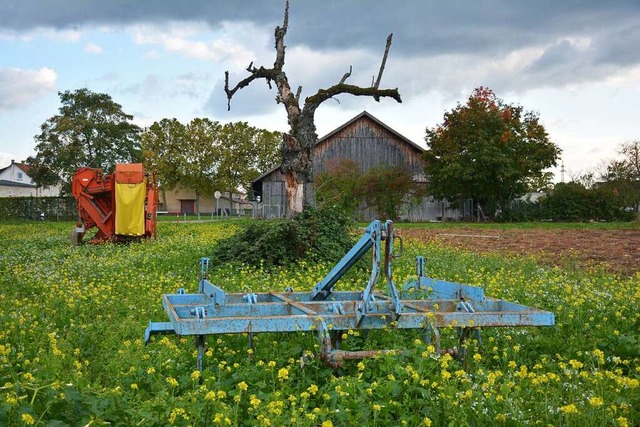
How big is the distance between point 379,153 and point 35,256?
3252 cm

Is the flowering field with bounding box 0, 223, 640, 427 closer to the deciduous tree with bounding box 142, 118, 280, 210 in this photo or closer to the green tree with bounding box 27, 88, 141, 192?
the green tree with bounding box 27, 88, 141, 192

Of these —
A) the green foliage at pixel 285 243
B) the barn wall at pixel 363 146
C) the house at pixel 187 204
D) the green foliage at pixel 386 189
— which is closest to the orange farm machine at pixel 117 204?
the green foliage at pixel 285 243

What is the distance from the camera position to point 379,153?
46844 millimetres

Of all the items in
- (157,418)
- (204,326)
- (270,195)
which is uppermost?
(270,195)

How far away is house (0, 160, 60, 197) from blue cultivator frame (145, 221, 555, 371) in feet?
320

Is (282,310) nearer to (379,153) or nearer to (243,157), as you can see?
(379,153)

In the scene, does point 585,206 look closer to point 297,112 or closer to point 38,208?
point 297,112

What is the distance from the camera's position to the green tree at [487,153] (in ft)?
145

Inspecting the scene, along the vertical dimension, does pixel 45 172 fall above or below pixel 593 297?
above

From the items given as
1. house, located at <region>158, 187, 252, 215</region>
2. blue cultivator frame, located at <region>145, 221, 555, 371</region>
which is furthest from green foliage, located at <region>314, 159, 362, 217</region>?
house, located at <region>158, 187, 252, 215</region>

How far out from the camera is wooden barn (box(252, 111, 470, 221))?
1836 inches

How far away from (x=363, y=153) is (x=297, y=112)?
1150 inches

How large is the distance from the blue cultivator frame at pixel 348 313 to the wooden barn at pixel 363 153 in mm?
39251

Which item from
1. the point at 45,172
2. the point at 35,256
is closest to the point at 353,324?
the point at 35,256
